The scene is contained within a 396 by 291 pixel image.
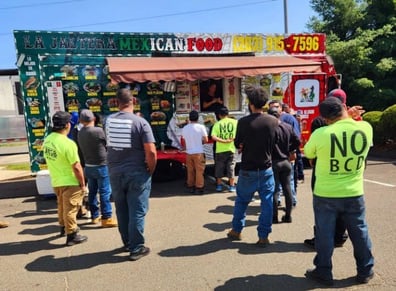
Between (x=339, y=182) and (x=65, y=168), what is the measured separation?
325cm

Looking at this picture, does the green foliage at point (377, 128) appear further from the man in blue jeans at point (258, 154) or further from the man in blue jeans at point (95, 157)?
the man in blue jeans at point (95, 157)

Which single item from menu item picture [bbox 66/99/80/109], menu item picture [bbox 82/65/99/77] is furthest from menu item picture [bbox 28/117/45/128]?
menu item picture [bbox 82/65/99/77]

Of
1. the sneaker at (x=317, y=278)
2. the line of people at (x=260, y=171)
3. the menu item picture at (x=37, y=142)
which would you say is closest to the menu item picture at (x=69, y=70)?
the menu item picture at (x=37, y=142)

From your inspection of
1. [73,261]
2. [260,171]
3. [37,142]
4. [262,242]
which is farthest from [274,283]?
[37,142]

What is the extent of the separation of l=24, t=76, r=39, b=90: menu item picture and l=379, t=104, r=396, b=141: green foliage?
10.0 metres

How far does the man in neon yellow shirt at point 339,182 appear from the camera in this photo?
11.1ft

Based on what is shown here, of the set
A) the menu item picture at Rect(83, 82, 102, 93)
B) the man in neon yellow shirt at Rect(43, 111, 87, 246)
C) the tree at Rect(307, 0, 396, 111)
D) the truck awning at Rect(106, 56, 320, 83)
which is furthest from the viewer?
the tree at Rect(307, 0, 396, 111)

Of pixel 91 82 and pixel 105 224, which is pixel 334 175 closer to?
pixel 105 224

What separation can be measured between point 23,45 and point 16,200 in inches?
122

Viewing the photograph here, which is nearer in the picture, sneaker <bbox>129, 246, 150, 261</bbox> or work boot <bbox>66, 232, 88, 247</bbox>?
sneaker <bbox>129, 246, 150, 261</bbox>

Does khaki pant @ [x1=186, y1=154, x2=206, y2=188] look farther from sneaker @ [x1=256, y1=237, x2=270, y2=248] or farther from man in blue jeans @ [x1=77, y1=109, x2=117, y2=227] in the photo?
sneaker @ [x1=256, y1=237, x2=270, y2=248]

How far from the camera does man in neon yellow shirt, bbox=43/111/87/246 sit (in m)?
4.69

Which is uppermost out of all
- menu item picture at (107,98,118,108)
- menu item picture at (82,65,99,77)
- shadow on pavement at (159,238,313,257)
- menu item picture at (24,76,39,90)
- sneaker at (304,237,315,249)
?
menu item picture at (82,65,99,77)

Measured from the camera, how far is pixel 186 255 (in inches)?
173
